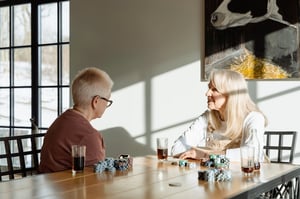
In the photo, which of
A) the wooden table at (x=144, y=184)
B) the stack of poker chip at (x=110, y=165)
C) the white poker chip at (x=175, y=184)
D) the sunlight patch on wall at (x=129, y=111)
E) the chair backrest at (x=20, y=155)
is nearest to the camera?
the wooden table at (x=144, y=184)

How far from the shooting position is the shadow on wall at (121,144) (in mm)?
4301

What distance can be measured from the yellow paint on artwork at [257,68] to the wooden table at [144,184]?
1.42 m

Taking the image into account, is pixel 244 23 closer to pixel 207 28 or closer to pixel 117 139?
pixel 207 28

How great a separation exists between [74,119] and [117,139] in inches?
88.1

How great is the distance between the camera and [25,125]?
5.33 metres

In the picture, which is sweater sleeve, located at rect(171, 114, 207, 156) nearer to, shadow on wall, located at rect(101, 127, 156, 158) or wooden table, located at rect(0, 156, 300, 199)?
wooden table, located at rect(0, 156, 300, 199)

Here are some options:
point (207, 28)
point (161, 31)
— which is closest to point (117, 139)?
point (161, 31)

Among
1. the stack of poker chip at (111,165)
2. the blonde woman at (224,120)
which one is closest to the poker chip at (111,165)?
the stack of poker chip at (111,165)

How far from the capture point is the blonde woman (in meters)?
2.64

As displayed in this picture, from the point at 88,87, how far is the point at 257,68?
5.78ft

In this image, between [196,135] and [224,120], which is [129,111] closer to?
[196,135]

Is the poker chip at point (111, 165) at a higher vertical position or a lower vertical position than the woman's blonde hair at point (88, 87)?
lower

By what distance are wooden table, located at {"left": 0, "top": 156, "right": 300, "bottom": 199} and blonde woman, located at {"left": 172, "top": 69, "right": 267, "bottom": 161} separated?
42 centimetres

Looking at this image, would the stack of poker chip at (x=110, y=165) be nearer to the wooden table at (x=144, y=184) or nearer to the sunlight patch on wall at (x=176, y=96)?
the wooden table at (x=144, y=184)
